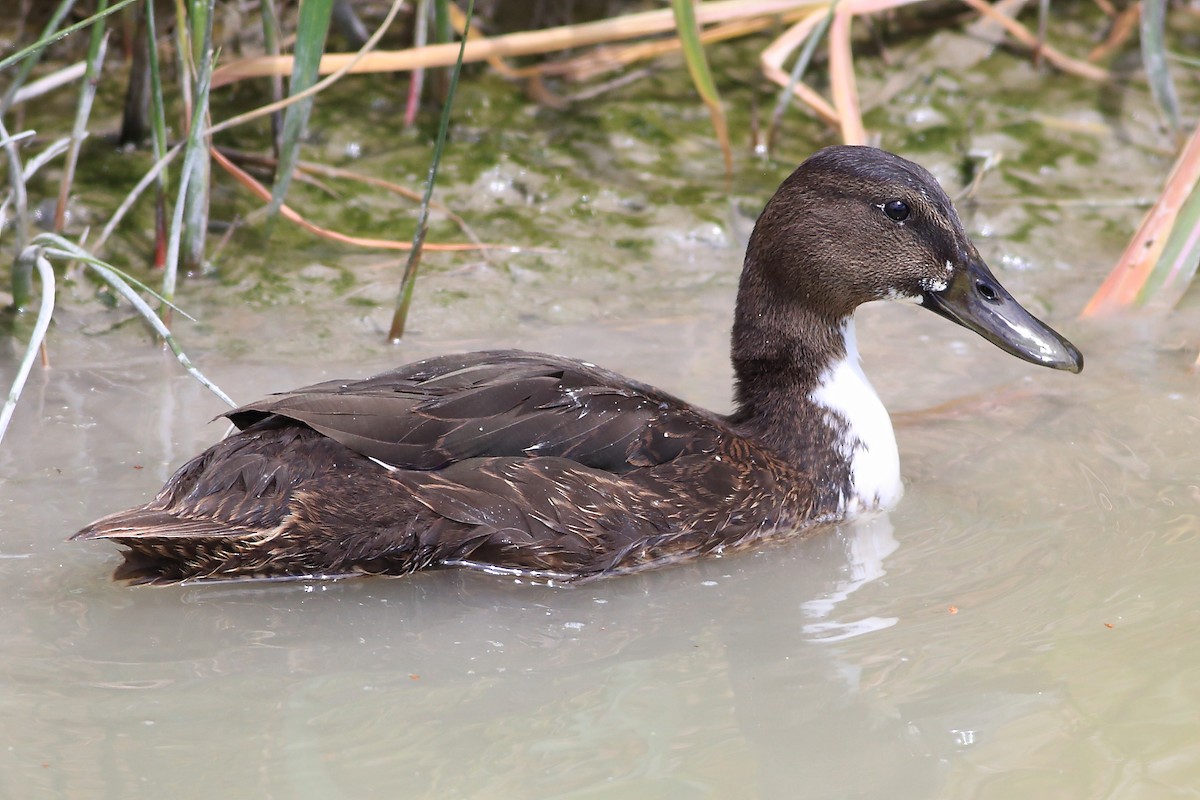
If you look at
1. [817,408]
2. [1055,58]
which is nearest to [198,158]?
[817,408]

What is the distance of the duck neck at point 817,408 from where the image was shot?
4.59 meters

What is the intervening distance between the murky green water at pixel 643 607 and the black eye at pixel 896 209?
843 mm

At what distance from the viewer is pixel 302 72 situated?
5398 millimetres

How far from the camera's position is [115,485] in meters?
4.56

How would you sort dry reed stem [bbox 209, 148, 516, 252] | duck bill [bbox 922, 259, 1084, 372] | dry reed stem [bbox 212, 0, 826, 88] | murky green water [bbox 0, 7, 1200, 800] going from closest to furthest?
murky green water [bbox 0, 7, 1200, 800], duck bill [bbox 922, 259, 1084, 372], dry reed stem [bbox 209, 148, 516, 252], dry reed stem [bbox 212, 0, 826, 88]

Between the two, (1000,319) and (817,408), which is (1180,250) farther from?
(817,408)

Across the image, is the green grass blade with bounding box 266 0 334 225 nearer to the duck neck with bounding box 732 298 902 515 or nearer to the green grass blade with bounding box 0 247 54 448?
the green grass blade with bounding box 0 247 54 448

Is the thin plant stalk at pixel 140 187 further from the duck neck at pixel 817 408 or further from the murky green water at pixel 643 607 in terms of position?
the duck neck at pixel 817 408

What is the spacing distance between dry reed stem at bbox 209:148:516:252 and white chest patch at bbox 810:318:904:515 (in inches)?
79.1

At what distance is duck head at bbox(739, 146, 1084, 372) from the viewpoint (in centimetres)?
457

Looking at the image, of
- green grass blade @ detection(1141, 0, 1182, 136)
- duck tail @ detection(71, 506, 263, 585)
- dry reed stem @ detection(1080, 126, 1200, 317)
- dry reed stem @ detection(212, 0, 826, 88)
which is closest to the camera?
duck tail @ detection(71, 506, 263, 585)

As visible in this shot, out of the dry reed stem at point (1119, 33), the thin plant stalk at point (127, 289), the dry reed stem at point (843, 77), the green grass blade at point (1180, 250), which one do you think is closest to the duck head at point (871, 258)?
the green grass blade at point (1180, 250)

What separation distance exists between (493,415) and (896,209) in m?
1.42

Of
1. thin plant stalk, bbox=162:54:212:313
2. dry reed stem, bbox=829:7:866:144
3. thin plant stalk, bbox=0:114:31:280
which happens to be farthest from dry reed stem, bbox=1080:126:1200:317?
thin plant stalk, bbox=0:114:31:280
